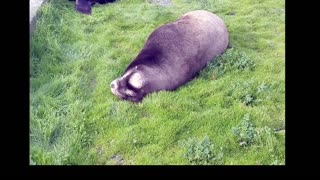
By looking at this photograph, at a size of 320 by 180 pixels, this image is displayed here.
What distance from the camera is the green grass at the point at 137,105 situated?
539cm

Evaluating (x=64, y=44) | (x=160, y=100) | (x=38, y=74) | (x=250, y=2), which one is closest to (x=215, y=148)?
(x=160, y=100)

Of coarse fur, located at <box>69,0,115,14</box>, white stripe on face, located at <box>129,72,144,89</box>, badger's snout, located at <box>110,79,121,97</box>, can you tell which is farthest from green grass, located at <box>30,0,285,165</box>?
coarse fur, located at <box>69,0,115,14</box>

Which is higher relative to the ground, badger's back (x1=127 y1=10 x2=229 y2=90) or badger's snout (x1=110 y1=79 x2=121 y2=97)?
badger's back (x1=127 y1=10 x2=229 y2=90)

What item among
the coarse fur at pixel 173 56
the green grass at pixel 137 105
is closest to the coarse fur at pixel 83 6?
the green grass at pixel 137 105

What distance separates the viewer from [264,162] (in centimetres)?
521

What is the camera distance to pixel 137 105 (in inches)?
246

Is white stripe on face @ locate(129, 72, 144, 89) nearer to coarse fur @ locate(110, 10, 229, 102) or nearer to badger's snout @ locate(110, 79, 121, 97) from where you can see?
coarse fur @ locate(110, 10, 229, 102)

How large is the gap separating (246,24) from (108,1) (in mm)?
3317

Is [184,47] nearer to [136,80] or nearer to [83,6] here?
[136,80]

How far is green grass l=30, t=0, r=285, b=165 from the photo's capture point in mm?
5391

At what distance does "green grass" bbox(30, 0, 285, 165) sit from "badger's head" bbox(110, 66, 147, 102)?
0.44 feet

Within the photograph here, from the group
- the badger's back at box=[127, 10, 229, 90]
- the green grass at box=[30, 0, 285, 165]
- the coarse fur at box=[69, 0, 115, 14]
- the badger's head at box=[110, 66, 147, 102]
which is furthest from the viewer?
the coarse fur at box=[69, 0, 115, 14]

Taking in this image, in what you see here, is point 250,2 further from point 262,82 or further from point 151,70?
point 151,70

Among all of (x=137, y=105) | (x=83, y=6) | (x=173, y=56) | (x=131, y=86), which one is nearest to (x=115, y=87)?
(x=131, y=86)
